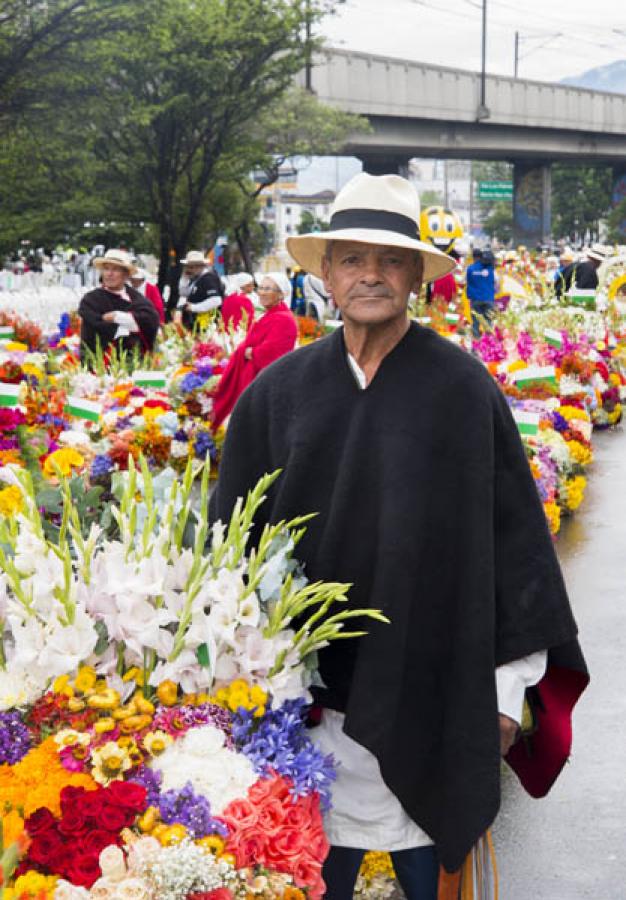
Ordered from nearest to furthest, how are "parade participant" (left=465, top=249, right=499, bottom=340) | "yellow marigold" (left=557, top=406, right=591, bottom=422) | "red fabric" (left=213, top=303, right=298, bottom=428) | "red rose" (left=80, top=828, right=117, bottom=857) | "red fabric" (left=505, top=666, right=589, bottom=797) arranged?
"red rose" (left=80, top=828, right=117, bottom=857) → "red fabric" (left=505, top=666, right=589, bottom=797) → "red fabric" (left=213, top=303, right=298, bottom=428) → "yellow marigold" (left=557, top=406, right=591, bottom=422) → "parade participant" (left=465, top=249, right=499, bottom=340)

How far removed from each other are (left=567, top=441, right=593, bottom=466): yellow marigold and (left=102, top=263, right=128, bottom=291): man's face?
3.68 m

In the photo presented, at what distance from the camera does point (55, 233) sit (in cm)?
2417

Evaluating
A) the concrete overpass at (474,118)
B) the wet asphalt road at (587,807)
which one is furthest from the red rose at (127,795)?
the concrete overpass at (474,118)

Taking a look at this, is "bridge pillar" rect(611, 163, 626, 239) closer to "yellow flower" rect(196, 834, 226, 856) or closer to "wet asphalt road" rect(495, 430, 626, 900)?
"wet asphalt road" rect(495, 430, 626, 900)

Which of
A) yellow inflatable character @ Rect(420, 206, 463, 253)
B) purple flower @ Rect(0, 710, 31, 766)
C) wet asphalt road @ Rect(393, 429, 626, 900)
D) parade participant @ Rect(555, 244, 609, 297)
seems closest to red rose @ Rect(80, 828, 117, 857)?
purple flower @ Rect(0, 710, 31, 766)

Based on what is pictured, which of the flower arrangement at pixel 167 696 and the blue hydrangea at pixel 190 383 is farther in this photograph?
the blue hydrangea at pixel 190 383

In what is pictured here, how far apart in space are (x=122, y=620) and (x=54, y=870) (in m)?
0.44

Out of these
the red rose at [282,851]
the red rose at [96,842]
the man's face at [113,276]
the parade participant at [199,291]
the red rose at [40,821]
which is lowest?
the parade participant at [199,291]

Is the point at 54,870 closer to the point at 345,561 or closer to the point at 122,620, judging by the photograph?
the point at 122,620

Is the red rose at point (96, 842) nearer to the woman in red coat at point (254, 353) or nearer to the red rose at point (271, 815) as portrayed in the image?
the red rose at point (271, 815)

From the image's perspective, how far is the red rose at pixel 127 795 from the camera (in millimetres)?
2043

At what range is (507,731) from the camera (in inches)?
96.4

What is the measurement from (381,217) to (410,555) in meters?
0.70

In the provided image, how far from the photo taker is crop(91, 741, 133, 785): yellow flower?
6.97 feet
